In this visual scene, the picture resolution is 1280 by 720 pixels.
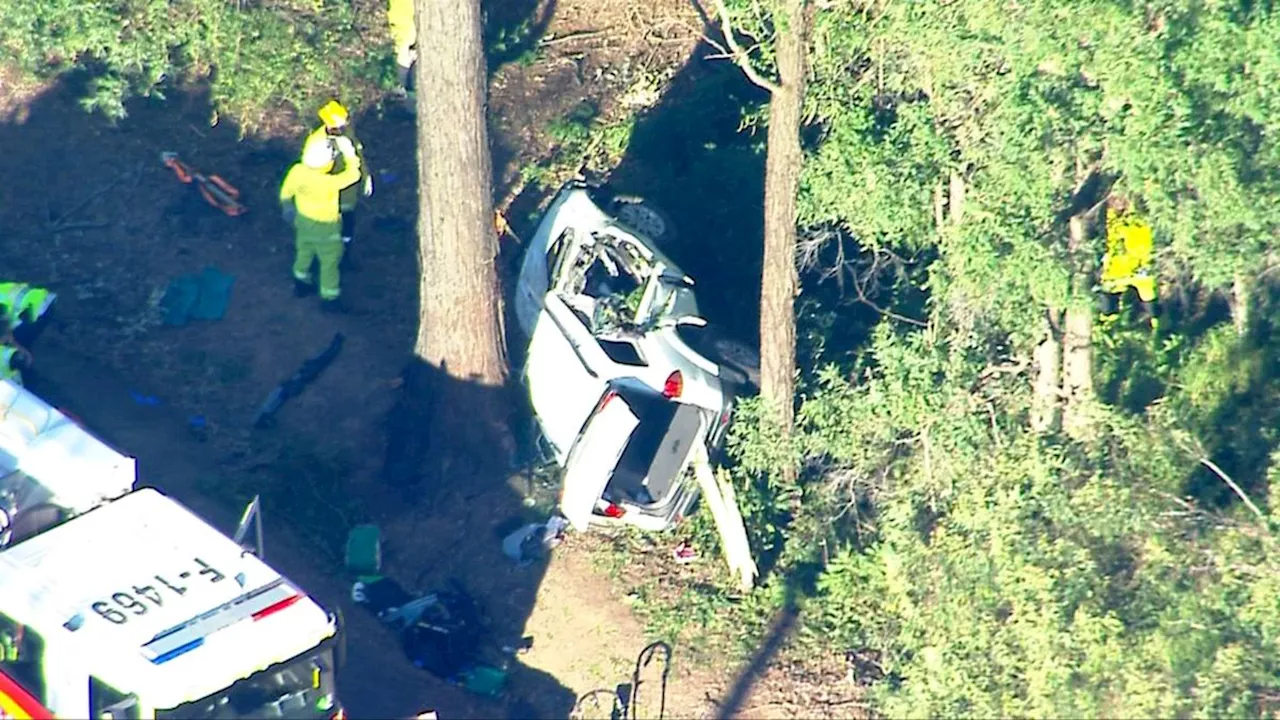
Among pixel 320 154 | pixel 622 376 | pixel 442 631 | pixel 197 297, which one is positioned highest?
pixel 320 154

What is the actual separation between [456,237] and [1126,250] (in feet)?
15.7

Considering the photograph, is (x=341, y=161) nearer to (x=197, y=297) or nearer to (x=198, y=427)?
(x=197, y=297)

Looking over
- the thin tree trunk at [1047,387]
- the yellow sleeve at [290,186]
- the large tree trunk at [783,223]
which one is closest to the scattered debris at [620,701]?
the large tree trunk at [783,223]

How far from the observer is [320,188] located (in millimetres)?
14930

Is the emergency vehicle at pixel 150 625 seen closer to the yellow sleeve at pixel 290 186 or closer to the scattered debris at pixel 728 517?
the scattered debris at pixel 728 517

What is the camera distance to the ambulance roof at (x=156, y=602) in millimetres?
10094

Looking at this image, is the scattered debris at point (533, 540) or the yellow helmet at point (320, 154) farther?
the yellow helmet at point (320, 154)

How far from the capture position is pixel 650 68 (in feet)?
60.1

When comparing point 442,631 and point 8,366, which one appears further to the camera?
point 8,366

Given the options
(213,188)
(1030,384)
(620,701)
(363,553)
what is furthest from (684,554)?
(213,188)

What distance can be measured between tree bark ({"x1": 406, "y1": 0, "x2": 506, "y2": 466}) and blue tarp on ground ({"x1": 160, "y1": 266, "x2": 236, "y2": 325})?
6.41 ft

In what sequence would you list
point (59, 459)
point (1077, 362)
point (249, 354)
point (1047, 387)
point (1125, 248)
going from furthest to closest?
point (249, 354)
point (1047, 387)
point (1077, 362)
point (1125, 248)
point (59, 459)

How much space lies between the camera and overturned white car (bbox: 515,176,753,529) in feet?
43.1

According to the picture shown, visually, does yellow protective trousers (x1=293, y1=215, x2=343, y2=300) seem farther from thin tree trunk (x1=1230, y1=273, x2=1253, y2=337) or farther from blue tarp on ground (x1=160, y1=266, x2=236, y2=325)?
thin tree trunk (x1=1230, y1=273, x2=1253, y2=337)
